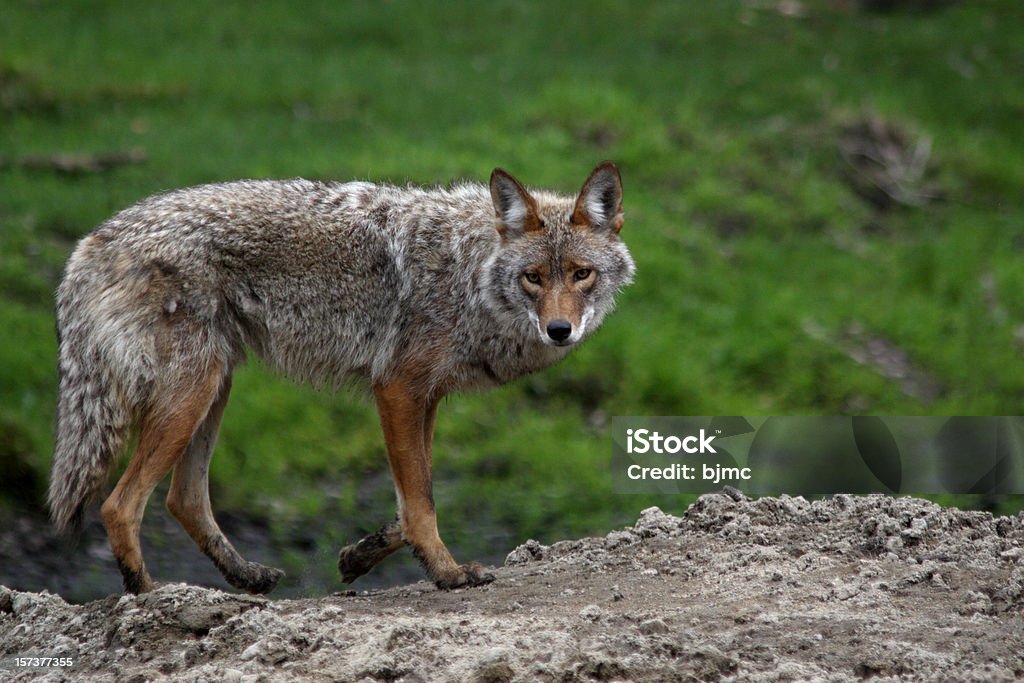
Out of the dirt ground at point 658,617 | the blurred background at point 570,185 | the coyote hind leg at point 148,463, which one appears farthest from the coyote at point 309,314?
the blurred background at point 570,185

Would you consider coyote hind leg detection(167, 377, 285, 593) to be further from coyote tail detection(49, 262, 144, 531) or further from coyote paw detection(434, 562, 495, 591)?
coyote paw detection(434, 562, 495, 591)

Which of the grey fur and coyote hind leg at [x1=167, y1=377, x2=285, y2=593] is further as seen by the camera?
coyote hind leg at [x1=167, y1=377, x2=285, y2=593]

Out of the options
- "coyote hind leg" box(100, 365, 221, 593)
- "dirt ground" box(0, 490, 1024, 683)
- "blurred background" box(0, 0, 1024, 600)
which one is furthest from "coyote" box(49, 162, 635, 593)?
"blurred background" box(0, 0, 1024, 600)

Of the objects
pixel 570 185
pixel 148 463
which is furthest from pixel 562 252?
pixel 570 185

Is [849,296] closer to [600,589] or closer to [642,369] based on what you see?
[642,369]

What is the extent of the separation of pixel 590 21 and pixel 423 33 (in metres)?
2.46

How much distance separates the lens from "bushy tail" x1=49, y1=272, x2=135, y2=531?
678 centimetres

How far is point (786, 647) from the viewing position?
5.41m

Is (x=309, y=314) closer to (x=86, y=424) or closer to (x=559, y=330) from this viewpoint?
(x=86, y=424)

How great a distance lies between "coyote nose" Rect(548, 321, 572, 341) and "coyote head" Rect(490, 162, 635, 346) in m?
0.11

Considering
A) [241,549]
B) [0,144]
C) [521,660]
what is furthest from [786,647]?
[0,144]

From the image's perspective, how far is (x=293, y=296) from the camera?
7215 mm

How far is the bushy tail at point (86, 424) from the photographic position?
22.2 feet

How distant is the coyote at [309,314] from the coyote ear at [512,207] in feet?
0.03
